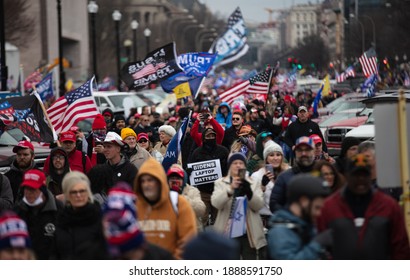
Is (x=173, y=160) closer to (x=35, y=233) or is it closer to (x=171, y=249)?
(x=35, y=233)

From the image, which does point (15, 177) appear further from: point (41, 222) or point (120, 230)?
point (120, 230)

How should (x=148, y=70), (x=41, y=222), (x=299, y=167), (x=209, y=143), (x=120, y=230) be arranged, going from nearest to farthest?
(x=120, y=230) → (x=41, y=222) → (x=299, y=167) → (x=209, y=143) → (x=148, y=70)

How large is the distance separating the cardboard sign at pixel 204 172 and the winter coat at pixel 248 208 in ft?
8.47

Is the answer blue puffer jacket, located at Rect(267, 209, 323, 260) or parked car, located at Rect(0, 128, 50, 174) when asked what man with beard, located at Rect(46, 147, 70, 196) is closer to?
parked car, located at Rect(0, 128, 50, 174)

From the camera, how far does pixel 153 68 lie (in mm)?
22812

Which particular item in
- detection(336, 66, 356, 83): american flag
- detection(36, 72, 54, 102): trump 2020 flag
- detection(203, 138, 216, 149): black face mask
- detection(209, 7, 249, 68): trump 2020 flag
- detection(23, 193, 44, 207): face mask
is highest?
detection(209, 7, 249, 68): trump 2020 flag

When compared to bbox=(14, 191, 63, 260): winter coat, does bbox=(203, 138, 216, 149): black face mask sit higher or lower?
higher

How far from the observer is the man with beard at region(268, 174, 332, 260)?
22.9 feet

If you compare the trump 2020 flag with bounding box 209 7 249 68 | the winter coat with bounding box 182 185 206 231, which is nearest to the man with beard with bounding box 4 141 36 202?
the winter coat with bounding box 182 185 206 231

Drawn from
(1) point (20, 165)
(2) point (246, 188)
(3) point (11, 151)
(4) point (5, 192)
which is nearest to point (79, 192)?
(2) point (246, 188)

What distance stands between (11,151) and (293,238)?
9075mm

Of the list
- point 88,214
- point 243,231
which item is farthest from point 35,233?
point 243,231

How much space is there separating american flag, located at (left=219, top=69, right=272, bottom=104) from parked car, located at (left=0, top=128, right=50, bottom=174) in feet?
27.5

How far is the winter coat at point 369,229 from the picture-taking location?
7.20 m
